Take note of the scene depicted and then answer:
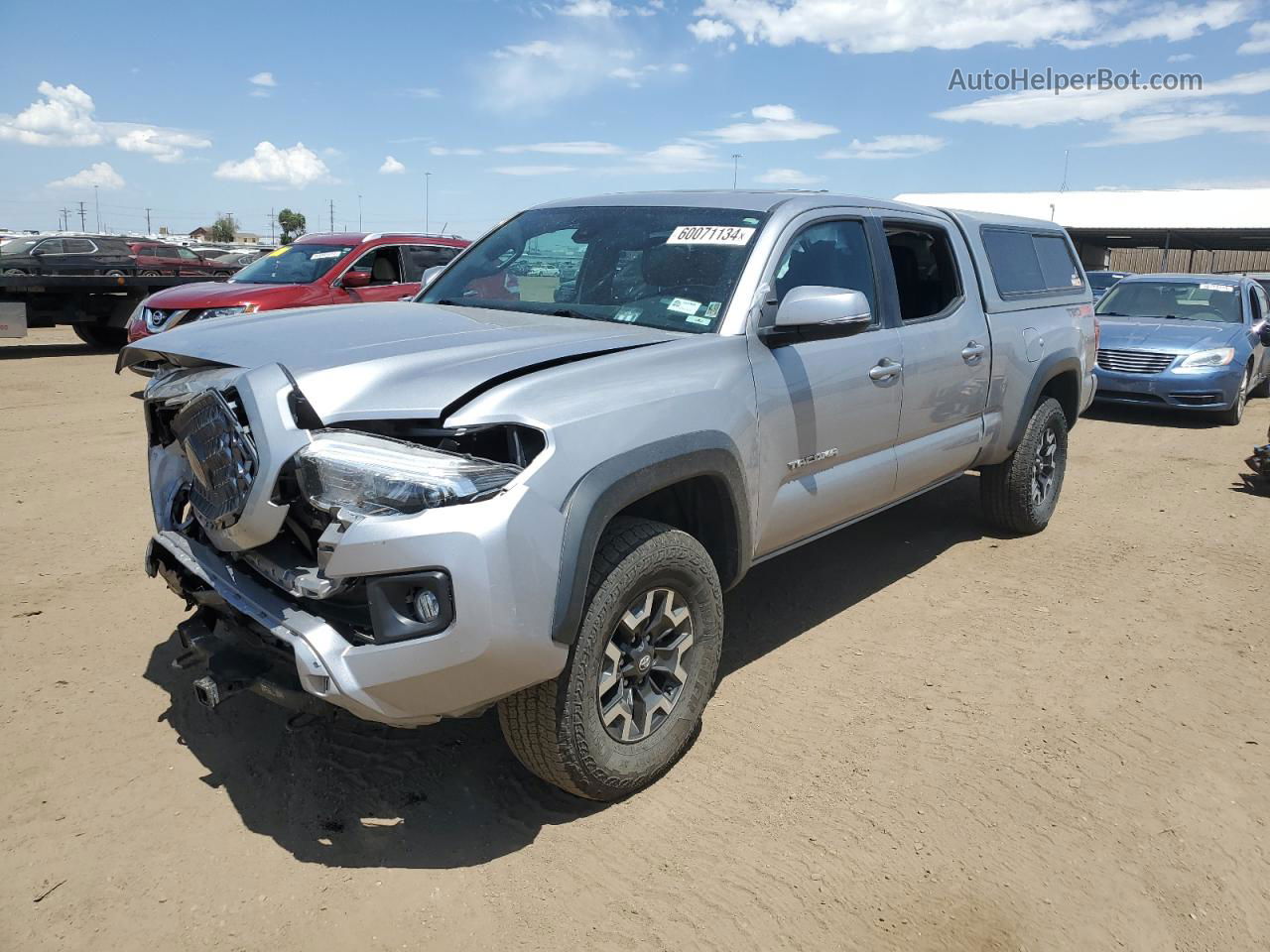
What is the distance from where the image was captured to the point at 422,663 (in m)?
2.50

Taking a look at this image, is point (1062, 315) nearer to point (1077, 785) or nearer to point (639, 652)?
point (1077, 785)

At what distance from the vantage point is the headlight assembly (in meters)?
10.3

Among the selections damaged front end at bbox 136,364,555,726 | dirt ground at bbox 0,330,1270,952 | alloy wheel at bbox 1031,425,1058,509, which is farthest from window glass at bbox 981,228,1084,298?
damaged front end at bbox 136,364,555,726

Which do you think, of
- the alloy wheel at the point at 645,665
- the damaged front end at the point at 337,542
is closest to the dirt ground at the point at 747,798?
the alloy wheel at the point at 645,665

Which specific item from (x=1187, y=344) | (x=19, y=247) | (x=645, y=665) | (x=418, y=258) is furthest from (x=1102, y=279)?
(x=645, y=665)

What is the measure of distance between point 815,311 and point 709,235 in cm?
66

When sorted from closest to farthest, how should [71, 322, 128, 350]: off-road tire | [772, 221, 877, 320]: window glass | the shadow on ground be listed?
1. the shadow on ground
2. [772, 221, 877, 320]: window glass
3. [71, 322, 128, 350]: off-road tire

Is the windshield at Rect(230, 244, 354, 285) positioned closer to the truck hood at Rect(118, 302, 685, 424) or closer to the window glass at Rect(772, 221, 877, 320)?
the truck hood at Rect(118, 302, 685, 424)

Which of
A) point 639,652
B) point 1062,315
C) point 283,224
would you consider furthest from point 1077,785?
point 283,224

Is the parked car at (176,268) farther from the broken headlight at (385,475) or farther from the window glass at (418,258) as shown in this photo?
the broken headlight at (385,475)

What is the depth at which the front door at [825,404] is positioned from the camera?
11.9 feet

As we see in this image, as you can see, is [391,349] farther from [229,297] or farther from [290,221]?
[290,221]

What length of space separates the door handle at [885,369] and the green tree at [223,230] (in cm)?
9569

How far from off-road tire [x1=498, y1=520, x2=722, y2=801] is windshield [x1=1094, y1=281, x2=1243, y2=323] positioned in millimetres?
10334
